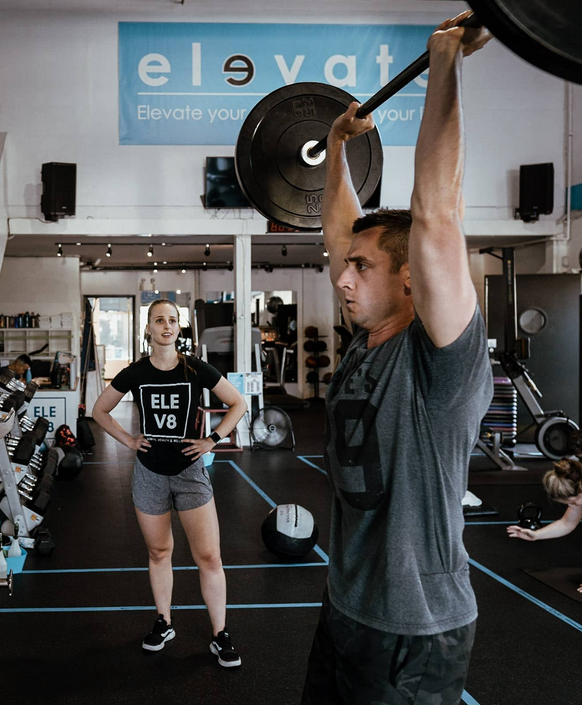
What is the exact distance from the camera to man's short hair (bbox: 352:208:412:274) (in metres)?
1.30

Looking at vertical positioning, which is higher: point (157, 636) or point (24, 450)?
point (24, 450)

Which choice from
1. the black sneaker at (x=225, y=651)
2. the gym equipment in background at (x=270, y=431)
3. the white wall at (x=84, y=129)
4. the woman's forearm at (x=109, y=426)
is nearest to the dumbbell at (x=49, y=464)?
the woman's forearm at (x=109, y=426)

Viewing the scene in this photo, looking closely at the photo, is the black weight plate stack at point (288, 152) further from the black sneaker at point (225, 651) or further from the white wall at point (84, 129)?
the white wall at point (84, 129)

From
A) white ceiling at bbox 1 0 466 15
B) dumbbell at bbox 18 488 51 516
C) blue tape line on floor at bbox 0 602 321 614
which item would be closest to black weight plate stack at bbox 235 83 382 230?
blue tape line on floor at bbox 0 602 321 614

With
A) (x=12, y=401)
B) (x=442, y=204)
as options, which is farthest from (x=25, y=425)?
(x=442, y=204)

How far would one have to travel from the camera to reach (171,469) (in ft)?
9.29

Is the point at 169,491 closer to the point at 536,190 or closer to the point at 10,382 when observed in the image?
the point at 10,382

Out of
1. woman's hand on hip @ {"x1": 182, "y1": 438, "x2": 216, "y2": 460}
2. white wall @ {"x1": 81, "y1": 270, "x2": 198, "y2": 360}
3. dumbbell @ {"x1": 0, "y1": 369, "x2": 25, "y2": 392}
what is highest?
white wall @ {"x1": 81, "y1": 270, "x2": 198, "y2": 360}

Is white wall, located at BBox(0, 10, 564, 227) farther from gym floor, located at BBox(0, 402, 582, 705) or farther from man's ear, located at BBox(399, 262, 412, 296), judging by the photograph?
man's ear, located at BBox(399, 262, 412, 296)

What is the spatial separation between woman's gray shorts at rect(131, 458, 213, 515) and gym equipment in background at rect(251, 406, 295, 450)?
5686mm

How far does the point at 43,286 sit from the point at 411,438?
10862 millimetres

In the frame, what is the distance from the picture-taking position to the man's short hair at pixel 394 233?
1.30m

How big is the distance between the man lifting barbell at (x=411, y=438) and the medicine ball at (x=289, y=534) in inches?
114

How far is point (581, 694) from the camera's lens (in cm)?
268
